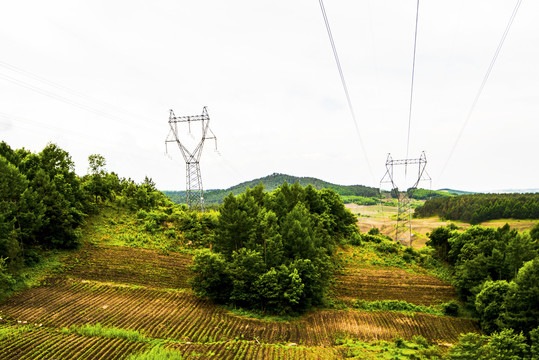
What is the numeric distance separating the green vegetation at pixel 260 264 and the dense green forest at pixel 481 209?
398 ft

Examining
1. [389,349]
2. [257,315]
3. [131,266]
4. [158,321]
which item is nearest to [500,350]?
[389,349]

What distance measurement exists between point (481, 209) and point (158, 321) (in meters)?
145

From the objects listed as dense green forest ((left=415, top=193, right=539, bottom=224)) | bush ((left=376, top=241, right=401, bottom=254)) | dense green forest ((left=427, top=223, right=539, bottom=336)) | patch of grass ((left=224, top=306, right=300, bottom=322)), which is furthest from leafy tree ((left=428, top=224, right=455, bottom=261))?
dense green forest ((left=415, top=193, right=539, bottom=224))

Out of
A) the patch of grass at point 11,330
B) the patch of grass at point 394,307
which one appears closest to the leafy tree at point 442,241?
the patch of grass at point 394,307

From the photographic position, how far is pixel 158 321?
27406 millimetres

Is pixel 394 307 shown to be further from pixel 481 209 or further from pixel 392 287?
pixel 481 209

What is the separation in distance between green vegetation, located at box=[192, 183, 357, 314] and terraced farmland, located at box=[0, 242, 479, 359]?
228cm

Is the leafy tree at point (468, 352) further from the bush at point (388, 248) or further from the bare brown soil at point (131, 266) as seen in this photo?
the bush at point (388, 248)

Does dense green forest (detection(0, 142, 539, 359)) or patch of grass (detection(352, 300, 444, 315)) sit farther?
patch of grass (detection(352, 300, 444, 315))

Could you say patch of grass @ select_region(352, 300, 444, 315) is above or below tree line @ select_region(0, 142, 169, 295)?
below

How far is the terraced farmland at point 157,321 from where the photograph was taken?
22.3 metres

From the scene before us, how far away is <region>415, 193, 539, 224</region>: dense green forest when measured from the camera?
384ft

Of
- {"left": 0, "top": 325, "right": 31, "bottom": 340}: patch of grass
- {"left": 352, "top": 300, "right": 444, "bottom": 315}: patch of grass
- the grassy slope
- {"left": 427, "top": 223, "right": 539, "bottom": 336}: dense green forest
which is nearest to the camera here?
{"left": 0, "top": 325, "right": 31, "bottom": 340}: patch of grass

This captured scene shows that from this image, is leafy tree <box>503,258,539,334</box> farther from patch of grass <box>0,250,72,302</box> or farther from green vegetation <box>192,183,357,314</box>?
patch of grass <box>0,250,72,302</box>
